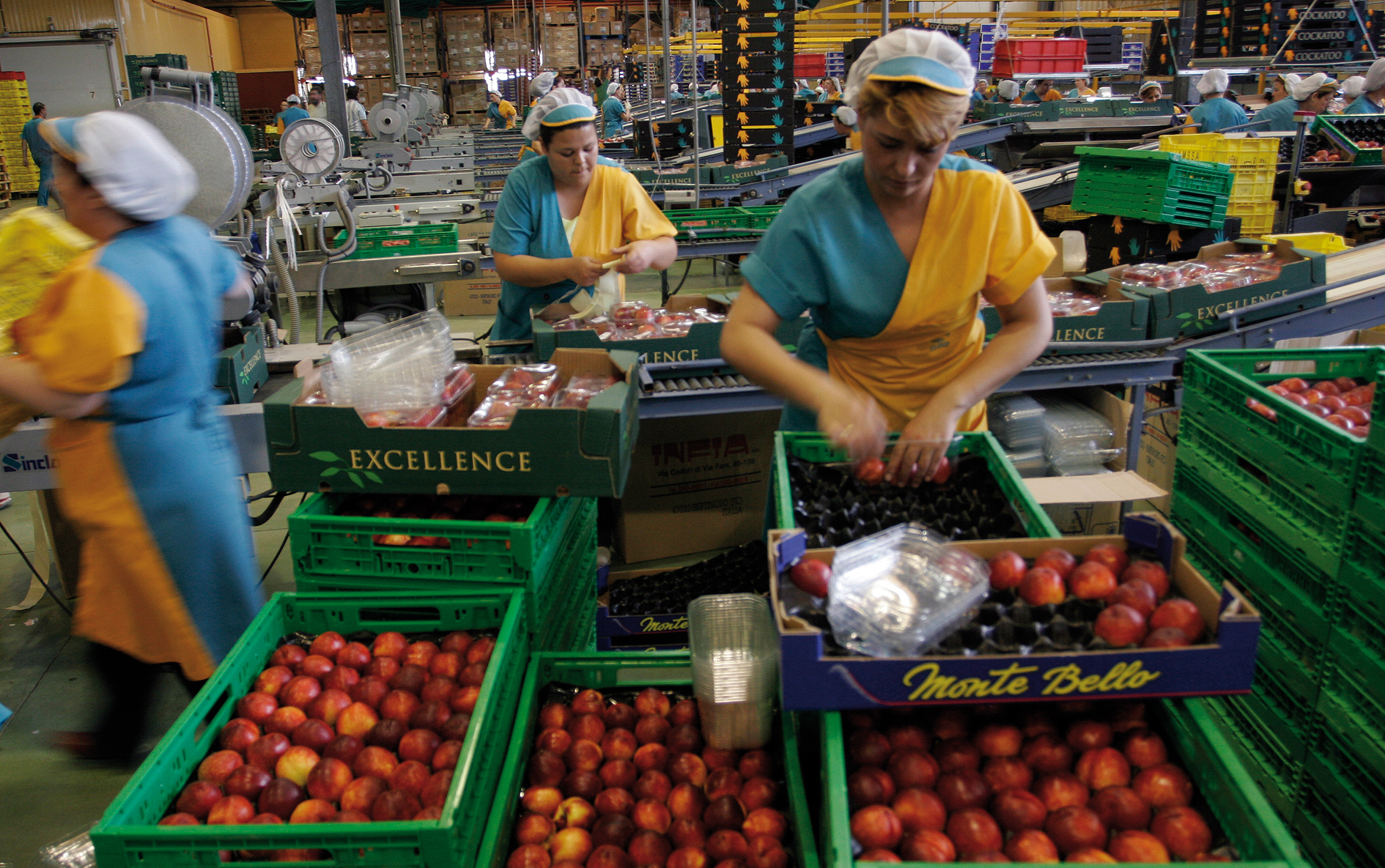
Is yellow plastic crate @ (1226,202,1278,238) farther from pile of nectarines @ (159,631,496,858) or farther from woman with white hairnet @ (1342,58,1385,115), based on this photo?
pile of nectarines @ (159,631,496,858)

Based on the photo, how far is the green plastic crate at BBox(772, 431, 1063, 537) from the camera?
4.99ft

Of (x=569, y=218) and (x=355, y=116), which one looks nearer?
(x=569, y=218)

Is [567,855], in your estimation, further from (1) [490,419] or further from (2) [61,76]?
(2) [61,76]

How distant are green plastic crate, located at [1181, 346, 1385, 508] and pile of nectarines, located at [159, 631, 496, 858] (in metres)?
1.57

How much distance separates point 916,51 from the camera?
1605 mm

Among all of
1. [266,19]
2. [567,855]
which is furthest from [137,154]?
[266,19]

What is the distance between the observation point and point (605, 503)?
144 inches

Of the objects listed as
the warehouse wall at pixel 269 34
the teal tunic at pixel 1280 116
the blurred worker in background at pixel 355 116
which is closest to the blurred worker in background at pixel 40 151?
the blurred worker in background at pixel 355 116

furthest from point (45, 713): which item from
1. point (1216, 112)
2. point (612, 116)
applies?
point (612, 116)

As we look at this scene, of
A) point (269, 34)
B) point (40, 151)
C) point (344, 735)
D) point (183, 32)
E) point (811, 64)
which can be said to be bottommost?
point (344, 735)

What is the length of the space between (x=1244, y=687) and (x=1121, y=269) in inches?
127

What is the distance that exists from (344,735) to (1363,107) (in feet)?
31.7

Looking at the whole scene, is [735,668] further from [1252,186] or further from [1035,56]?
[1035,56]

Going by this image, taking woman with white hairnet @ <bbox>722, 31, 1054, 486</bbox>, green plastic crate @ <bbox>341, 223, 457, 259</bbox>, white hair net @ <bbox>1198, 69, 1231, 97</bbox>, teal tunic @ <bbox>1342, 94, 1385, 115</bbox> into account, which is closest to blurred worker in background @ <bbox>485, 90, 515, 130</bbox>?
white hair net @ <bbox>1198, 69, 1231, 97</bbox>
